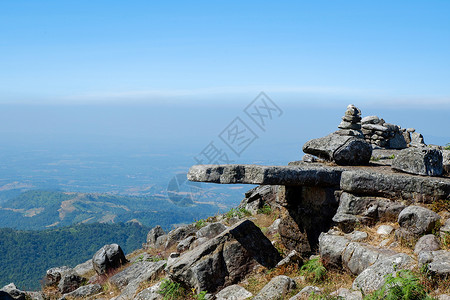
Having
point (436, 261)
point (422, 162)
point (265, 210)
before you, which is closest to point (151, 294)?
point (436, 261)

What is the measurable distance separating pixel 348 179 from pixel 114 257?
420 inches

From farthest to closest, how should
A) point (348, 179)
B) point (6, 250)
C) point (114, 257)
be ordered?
point (6, 250) → point (114, 257) → point (348, 179)

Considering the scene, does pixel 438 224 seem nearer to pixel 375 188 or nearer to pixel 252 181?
pixel 375 188

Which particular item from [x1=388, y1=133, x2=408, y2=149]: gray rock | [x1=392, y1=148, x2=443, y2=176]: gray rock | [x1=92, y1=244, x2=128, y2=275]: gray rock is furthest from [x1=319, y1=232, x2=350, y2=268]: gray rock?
[x1=388, y1=133, x2=408, y2=149]: gray rock

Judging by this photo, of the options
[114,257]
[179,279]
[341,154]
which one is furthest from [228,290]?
[114,257]

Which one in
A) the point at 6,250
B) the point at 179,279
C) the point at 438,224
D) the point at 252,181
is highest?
the point at 252,181

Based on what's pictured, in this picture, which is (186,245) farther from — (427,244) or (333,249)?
(427,244)

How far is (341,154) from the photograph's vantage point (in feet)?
42.4

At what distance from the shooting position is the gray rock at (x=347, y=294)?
7.93 m

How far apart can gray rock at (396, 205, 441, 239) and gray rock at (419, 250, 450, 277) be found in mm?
1107

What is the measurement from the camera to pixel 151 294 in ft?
38.6

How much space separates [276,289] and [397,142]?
15624 mm

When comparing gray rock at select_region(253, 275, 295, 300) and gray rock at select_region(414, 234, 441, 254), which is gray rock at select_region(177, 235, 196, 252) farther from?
gray rock at select_region(414, 234, 441, 254)

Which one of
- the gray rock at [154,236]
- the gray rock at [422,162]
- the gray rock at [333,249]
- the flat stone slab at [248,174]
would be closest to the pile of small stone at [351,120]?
the gray rock at [422,162]
